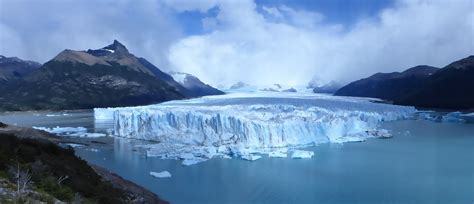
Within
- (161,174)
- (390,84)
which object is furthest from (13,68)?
(161,174)

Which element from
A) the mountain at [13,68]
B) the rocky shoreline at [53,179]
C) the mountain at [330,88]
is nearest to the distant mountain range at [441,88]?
the mountain at [330,88]

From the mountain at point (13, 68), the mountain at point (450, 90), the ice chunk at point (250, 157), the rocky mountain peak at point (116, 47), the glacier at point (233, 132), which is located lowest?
the ice chunk at point (250, 157)

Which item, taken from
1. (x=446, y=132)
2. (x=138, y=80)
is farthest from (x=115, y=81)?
(x=446, y=132)

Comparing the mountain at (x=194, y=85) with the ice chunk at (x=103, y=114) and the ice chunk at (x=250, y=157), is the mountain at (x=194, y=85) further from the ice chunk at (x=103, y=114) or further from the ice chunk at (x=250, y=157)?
the ice chunk at (x=250, y=157)

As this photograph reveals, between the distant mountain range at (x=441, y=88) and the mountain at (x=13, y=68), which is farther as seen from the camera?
the mountain at (x=13, y=68)

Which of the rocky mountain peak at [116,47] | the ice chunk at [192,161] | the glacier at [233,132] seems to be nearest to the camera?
the ice chunk at [192,161]

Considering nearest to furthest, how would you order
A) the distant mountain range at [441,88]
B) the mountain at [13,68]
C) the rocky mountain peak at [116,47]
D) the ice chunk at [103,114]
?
the ice chunk at [103,114]
the distant mountain range at [441,88]
the mountain at [13,68]
the rocky mountain peak at [116,47]
